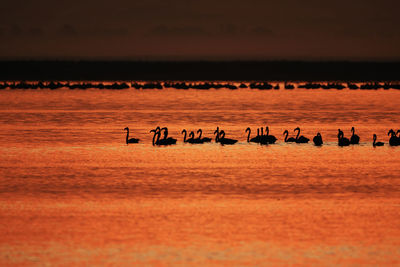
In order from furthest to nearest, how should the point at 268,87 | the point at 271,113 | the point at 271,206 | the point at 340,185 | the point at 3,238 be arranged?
the point at 268,87, the point at 271,113, the point at 340,185, the point at 271,206, the point at 3,238

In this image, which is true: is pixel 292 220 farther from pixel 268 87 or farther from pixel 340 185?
pixel 268 87

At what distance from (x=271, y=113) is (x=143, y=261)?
38108 mm

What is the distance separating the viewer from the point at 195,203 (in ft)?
53.2

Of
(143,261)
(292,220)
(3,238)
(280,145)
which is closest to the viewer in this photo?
(143,261)

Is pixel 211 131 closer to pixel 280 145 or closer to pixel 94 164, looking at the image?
pixel 280 145

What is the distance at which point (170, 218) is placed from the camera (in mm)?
14641

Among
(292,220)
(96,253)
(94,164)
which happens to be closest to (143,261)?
(96,253)

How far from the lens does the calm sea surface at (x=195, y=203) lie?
480 inches

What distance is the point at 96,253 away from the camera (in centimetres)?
1205

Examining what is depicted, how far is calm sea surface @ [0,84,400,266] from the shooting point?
12180 millimetres

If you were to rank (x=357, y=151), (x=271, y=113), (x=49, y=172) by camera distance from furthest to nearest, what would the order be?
(x=271, y=113) < (x=357, y=151) < (x=49, y=172)

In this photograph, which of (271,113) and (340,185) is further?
(271,113)

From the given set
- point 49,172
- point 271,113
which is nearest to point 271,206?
point 49,172

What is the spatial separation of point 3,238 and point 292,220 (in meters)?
5.49
